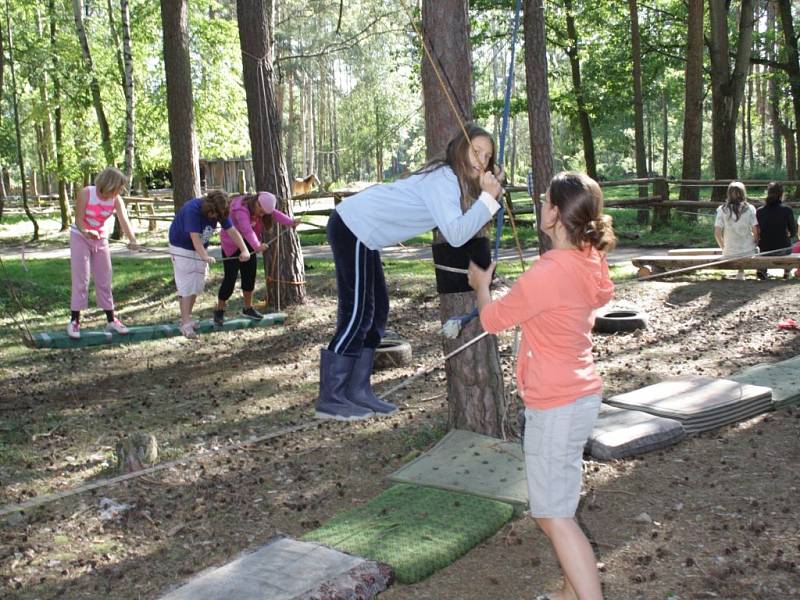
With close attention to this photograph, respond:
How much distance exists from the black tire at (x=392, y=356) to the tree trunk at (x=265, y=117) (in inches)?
102

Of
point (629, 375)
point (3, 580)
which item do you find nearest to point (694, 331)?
point (629, 375)

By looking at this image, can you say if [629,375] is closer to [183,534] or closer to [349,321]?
[349,321]

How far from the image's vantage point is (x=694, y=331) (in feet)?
28.7

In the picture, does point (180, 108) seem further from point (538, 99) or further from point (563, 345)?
point (563, 345)

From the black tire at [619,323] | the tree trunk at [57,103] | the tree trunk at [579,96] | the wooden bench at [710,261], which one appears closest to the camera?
the black tire at [619,323]

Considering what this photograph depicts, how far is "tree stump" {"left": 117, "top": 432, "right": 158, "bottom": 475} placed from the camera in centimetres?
499

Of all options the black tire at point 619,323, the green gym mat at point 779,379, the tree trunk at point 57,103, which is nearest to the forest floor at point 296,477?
the black tire at point 619,323

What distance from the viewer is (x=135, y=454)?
16.5 feet

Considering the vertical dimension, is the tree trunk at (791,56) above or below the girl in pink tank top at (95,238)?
above

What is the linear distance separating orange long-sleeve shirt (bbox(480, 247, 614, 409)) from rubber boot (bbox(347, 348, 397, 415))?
182cm

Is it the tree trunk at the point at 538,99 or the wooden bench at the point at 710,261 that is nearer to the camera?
the tree trunk at the point at 538,99

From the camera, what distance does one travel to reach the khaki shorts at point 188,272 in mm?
7602

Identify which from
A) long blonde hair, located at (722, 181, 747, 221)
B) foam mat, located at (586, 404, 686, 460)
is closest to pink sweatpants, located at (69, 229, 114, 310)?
foam mat, located at (586, 404, 686, 460)

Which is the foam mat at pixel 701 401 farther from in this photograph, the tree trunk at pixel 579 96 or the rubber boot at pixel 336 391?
the tree trunk at pixel 579 96
